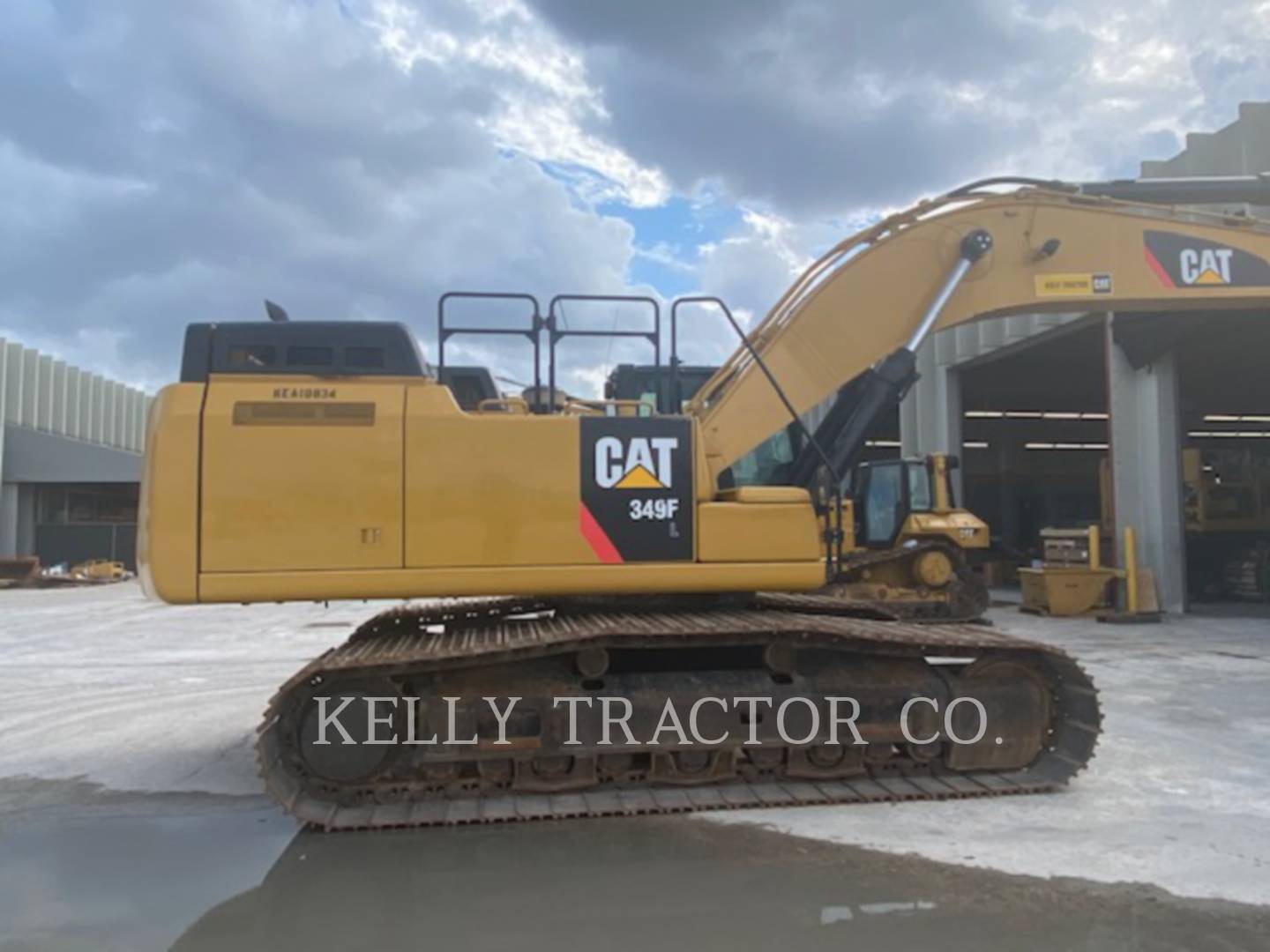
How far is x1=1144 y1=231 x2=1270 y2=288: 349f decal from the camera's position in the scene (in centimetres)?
669

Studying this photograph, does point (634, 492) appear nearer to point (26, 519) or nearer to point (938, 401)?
point (938, 401)

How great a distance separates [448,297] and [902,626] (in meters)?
3.51

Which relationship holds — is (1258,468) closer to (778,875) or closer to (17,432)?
(778,875)

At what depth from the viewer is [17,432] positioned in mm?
31703

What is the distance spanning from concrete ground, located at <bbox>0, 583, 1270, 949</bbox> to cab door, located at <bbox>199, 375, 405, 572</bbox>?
4.90 ft

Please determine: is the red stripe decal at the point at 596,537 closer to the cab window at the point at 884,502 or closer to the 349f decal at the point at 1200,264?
the 349f decal at the point at 1200,264

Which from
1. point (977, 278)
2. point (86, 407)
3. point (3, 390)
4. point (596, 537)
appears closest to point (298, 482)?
point (596, 537)

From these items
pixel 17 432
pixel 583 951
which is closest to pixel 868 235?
pixel 583 951

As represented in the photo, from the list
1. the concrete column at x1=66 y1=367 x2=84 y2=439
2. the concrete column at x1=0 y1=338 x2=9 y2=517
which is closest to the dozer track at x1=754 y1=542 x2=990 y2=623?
the concrete column at x1=0 y1=338 x2=9 y2=517

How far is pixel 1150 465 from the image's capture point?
16.0 metres

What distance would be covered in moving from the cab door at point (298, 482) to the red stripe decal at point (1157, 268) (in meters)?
5.36

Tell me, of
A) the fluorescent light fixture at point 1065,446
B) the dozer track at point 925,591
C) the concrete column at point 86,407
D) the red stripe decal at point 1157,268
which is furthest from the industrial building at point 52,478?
the red stripe decal at point 1157,268

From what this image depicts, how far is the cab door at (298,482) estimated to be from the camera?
496 centimetres

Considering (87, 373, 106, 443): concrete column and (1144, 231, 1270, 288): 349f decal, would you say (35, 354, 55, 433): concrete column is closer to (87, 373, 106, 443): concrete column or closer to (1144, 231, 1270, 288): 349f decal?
(87, 373, 106, 443): concrete column
